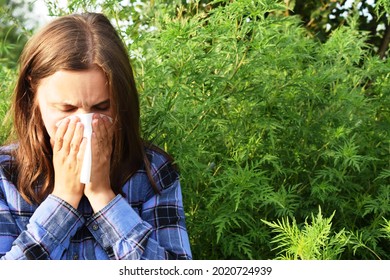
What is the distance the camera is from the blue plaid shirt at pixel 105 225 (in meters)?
2.14

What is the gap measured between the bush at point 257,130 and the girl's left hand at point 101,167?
1.45 ft

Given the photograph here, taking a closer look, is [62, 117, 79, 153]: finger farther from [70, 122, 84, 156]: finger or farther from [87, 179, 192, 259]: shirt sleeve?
[87, 179, 192, 259]: shirt sleeve

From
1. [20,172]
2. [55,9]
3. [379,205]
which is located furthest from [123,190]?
[379,205]

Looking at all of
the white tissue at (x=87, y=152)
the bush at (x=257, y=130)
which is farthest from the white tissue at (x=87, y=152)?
the bush at (x=257, y=130)

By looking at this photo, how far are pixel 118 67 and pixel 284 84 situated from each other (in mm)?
1001

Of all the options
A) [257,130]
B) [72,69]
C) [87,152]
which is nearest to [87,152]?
[87,152]

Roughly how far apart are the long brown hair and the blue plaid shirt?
44mm

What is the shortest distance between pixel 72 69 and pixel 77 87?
64 millimetres

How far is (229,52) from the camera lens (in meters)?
2.72

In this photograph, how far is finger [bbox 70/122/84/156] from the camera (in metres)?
2.09

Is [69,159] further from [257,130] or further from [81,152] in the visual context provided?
[257,130]

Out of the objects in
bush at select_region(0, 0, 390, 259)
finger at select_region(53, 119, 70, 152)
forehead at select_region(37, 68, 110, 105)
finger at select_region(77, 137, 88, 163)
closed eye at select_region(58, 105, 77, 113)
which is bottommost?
bush at select_region(0, 0, 390, 259)

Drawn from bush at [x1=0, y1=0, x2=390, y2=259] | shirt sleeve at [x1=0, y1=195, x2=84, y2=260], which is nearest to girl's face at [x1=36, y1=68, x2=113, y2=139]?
shirt sleeve at [x1=0, y1=195, x2=84, y2=260]

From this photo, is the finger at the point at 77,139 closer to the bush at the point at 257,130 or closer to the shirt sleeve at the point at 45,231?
the shirt sleeve at the point at 45,231
